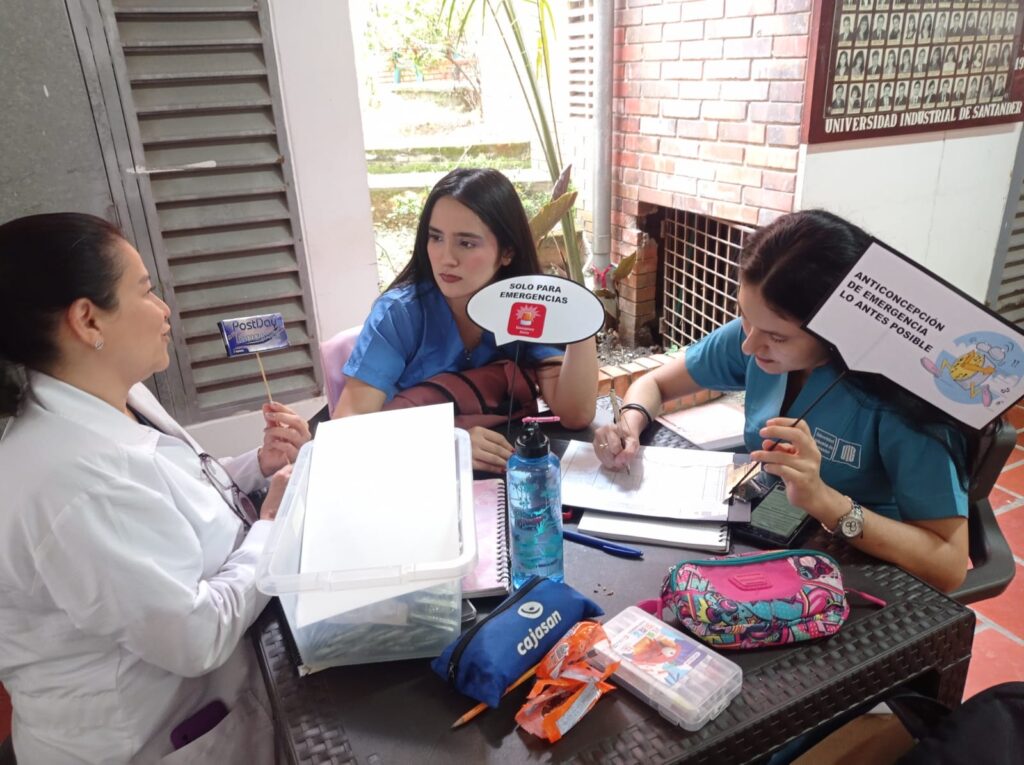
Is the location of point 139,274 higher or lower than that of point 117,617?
higher

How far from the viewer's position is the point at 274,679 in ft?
2.99

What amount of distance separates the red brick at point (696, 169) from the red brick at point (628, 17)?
0.69 m

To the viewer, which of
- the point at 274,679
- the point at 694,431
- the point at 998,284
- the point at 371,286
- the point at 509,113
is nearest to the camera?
the point at 274,679

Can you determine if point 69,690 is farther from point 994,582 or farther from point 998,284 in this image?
point 998,284

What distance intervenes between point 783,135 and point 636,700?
243 centimetres

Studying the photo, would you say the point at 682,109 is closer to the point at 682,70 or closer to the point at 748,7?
the point at 682,70

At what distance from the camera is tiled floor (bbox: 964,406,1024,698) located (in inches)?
73.9

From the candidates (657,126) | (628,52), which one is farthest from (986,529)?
(628,52)

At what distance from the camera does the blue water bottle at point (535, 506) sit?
1.01 metres

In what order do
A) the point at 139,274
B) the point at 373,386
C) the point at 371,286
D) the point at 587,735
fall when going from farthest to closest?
the point at 371,286
the point at 373,386
the point at 139,274
the point at 587,735

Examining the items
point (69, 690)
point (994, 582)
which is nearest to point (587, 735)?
point (69, 690)

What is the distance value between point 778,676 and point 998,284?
3.61 m

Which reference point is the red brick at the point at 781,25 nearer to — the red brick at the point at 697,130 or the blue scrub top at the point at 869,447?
the red brick at the point at 697,130

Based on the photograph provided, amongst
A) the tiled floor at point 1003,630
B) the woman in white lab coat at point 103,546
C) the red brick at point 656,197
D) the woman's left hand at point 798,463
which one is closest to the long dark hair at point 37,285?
the woman in white lab coat at point 103,546
